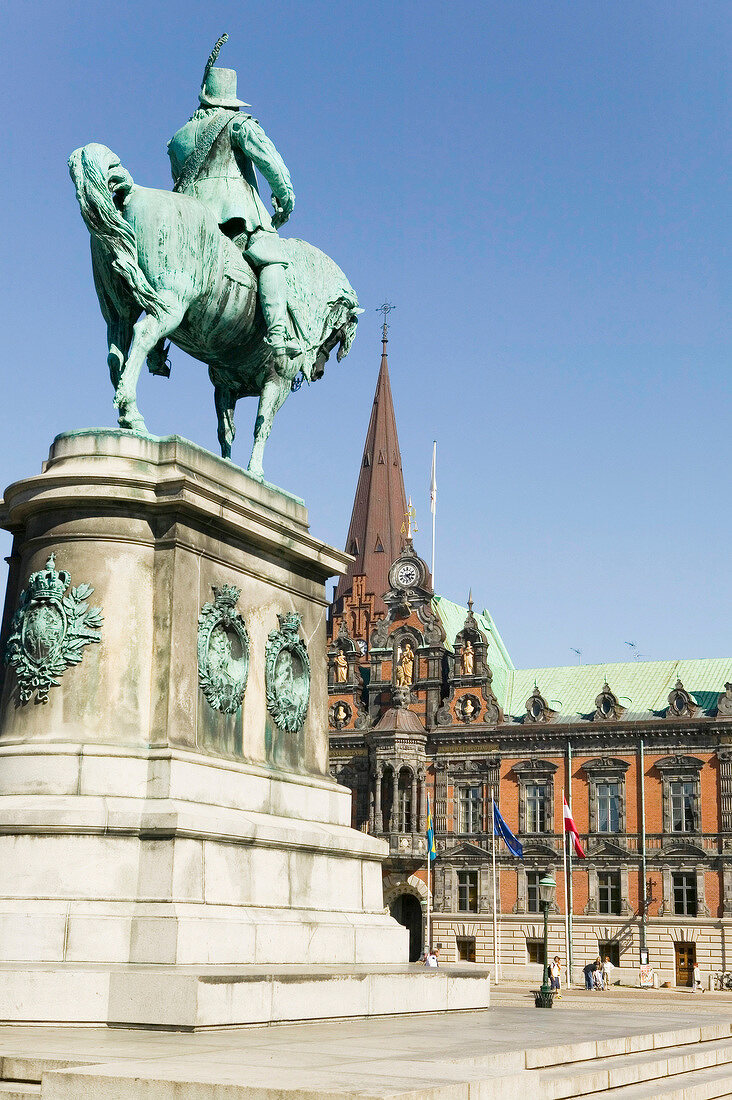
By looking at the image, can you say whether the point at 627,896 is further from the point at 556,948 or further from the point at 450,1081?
the point at 450,1081

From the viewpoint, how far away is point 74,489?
1180 centimetres

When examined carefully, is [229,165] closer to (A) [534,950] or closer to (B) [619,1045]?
(B) [619,1045]

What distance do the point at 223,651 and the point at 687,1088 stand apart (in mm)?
5414

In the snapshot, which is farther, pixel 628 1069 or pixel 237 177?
pixel 237 177

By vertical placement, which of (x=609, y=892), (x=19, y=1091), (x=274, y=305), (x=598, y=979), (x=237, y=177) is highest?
(x=237, y=177)

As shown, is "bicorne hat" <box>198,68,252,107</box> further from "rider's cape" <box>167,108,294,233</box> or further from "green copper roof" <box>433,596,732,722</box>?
"green copper roof" <box>433,596,732,722</box>

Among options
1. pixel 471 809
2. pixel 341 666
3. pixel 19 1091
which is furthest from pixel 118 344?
pixel 341 666

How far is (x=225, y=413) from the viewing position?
14969mm

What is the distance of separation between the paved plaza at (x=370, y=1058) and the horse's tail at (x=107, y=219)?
6.72 m

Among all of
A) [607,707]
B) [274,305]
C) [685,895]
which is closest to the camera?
[274,305]

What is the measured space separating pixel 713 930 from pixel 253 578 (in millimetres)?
43692

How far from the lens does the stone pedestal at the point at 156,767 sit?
1052 cm

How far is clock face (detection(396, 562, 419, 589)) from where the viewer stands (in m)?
62.6

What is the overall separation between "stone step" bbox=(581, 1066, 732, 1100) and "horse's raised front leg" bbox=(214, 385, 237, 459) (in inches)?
314
